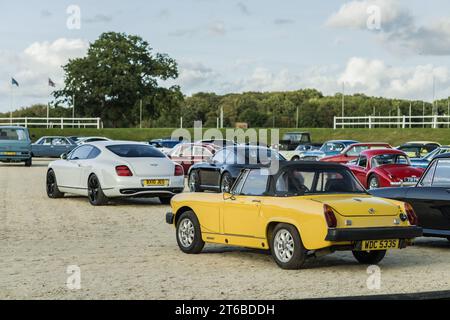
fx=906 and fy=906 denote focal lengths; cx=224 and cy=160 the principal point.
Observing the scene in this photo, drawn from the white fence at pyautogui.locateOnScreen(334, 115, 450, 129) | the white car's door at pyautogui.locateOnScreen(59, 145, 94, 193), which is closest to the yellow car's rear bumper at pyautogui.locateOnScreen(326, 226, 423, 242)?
the white car's door at pyautogui.locateOnScreen(59, 145, 94, 193)

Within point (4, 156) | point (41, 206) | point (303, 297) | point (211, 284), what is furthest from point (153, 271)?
point (4, 156)

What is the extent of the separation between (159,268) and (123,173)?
8.66 metres

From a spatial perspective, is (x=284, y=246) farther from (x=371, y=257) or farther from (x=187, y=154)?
(x=187, y=154)

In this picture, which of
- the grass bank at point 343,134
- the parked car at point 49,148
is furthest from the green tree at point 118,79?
the parked car at point 49,148

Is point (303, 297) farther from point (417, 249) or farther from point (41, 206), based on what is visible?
point (41, 206)

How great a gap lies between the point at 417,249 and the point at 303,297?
491 centimetres

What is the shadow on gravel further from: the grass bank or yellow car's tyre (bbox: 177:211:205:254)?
the grass bank

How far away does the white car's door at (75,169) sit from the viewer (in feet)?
67.7

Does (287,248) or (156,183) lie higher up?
(156,183)

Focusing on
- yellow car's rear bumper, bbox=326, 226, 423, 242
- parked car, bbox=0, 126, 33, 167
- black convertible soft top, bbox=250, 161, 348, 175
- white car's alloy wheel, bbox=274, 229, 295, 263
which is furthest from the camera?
parked car, bbox=0, 126, 33, 167

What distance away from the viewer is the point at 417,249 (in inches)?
523

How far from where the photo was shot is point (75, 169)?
20.8m

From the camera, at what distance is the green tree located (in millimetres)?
93188

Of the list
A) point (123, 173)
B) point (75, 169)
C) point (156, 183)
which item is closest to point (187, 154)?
point (75, 169)
